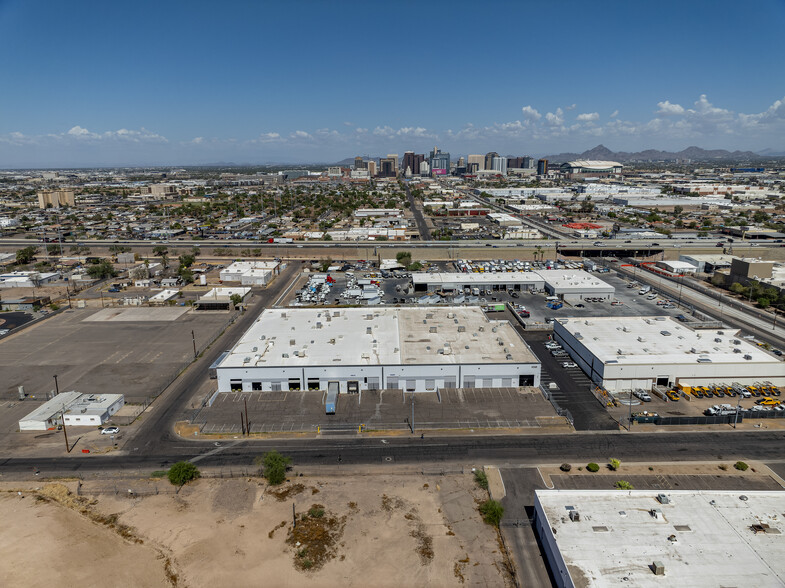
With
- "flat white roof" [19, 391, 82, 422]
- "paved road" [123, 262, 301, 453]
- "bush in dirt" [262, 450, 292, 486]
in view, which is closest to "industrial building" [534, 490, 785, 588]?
"bush in dirt" [262, 450, 292, 486]

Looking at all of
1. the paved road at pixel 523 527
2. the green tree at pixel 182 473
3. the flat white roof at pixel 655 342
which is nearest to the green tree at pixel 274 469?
the green tree at pixel 182 473

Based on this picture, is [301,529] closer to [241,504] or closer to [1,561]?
[241,504]

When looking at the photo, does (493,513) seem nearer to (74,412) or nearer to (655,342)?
(655,342)

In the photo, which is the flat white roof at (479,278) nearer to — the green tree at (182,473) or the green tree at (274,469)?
the green tree at (274,469)

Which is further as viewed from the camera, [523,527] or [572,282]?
[572,282]

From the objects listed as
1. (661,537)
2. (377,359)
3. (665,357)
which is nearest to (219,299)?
(377,359)

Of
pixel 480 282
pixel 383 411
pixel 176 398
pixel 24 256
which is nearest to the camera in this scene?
pixel 383 411
